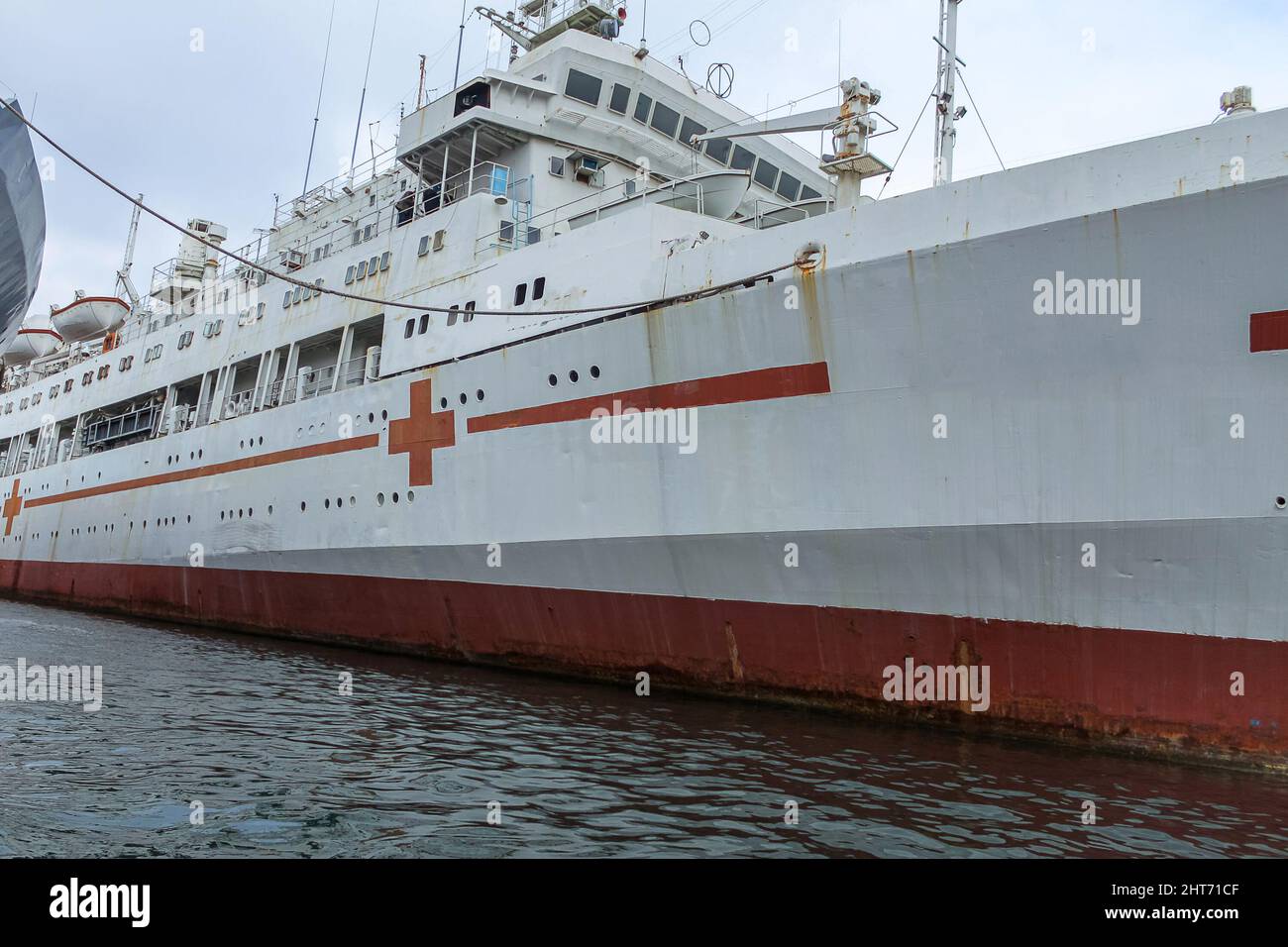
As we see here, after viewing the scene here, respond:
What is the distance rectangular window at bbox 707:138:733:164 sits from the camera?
1452 cm

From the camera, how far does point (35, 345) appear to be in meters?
30.7

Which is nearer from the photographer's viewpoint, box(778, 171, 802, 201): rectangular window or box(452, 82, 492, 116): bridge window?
box(452, 82, 492, 116): bridge window

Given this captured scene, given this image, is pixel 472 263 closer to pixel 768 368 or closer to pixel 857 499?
pixel 768 368

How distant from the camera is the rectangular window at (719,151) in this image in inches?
572

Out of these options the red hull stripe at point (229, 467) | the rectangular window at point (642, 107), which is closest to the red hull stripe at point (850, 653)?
the red hull stripe at point (229, 467)

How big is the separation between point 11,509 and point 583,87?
21183 millimetres

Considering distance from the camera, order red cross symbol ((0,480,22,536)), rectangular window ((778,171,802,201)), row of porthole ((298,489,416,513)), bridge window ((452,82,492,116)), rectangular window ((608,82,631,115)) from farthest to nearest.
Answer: red cross symbol ((0,480,22,536)) → rectangular window ((778,171,802,201)) → rectangular window ((608,82,631,115)) → bridge window ((452,82,492,116)) → row of porthole ((298,489,416,513))

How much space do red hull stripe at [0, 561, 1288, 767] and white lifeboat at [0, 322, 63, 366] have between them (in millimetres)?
23339

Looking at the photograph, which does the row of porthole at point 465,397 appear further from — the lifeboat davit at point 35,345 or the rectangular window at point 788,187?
the lifeboat davit at point 35,345

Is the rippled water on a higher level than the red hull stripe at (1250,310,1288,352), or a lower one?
lower

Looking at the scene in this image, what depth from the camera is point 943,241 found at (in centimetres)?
791

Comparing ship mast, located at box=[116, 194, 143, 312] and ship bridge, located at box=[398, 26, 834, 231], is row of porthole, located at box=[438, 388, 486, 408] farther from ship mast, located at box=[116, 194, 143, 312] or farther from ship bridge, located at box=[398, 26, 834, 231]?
ship mast, located at box=[116, 194, 143, 312]

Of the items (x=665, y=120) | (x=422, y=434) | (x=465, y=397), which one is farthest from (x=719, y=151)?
(x=422, y=434)

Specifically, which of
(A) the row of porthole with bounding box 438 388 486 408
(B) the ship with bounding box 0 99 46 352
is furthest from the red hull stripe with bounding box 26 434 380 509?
(B) the ship with bounding box 0 99 46 352
